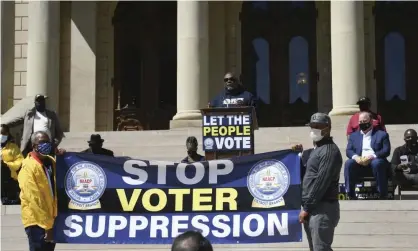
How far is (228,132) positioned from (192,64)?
9.10 metres

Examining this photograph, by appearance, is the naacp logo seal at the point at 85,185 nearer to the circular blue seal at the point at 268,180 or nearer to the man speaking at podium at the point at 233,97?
the circular blue seal at the point at 268,180

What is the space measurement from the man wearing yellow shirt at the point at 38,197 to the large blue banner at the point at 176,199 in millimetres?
736

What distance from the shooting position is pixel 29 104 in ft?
67.7

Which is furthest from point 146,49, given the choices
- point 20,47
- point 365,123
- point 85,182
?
point 85,182

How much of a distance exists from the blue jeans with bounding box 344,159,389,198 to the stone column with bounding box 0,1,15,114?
13.1 metres

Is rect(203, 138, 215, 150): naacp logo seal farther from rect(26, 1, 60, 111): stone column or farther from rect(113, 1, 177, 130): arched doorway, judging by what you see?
rect(113, 1, 177, 130): arched doorway

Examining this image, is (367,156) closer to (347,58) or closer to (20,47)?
(347,58)

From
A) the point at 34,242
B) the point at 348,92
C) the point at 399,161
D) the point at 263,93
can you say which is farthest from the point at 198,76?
the point at 34,242

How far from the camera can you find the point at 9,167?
13.4m

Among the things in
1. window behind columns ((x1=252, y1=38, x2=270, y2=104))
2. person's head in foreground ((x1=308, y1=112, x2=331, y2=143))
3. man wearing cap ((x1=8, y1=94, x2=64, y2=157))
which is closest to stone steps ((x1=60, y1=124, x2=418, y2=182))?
man wearing cap ((x1=8, y1=94, x2=64, y2=157))

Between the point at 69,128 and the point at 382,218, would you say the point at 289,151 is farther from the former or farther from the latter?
the point at 69,128

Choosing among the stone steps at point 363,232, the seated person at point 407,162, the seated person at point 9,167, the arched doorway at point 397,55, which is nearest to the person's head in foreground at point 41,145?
the stone steps at point 363,232

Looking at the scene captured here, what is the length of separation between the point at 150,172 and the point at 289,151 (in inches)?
70.1

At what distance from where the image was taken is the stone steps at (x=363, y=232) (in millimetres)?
10086
